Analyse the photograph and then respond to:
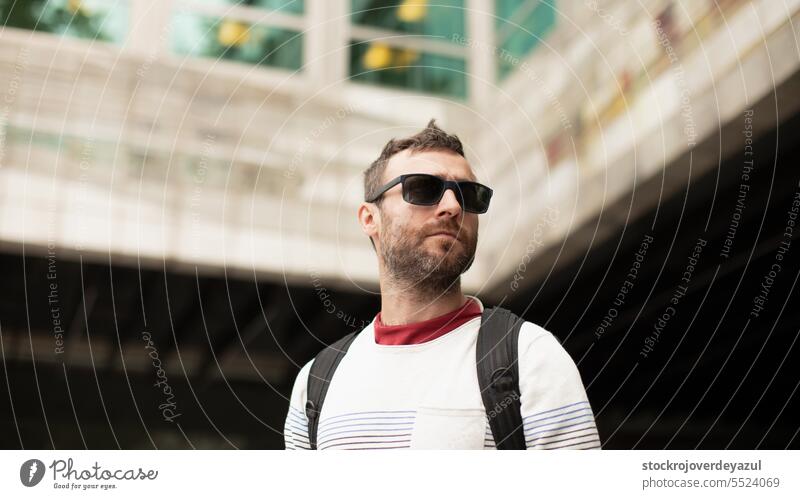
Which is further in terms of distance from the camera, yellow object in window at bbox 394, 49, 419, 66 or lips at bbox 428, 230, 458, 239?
yellow object in window at bbox 394, 49, 419, 66

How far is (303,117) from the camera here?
9.83 feet

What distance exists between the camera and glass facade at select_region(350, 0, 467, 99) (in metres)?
2.55

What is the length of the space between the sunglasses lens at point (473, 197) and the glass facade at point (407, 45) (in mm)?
1049

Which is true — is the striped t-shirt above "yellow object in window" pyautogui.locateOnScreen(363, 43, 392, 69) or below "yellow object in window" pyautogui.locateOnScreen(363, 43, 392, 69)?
below

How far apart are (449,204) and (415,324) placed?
0.26 meters

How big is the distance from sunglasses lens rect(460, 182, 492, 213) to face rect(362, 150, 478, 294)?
2 centimetres

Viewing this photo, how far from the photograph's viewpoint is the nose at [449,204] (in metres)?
1.57

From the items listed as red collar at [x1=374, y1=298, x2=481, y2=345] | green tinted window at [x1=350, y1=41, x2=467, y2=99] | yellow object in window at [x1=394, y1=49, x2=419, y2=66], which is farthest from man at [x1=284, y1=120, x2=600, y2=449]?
yellow object in window at [x1=394, y1=49, x2=419, y2=66]

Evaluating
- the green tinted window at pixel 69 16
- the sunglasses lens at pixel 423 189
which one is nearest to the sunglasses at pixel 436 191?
the sunglasses lens at pixel 423 189

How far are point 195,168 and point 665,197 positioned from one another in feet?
6.62

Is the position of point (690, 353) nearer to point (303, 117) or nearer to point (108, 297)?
point (303, 117)

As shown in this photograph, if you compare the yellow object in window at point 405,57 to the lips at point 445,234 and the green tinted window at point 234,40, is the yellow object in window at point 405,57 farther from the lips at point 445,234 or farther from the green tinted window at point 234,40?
the lips at point 445,234

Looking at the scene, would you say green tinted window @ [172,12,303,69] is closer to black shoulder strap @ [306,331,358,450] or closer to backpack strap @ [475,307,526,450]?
black shoulder strap @ [306,331,358,450]

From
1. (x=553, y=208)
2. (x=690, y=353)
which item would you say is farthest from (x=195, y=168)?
(x=690, y=353)
